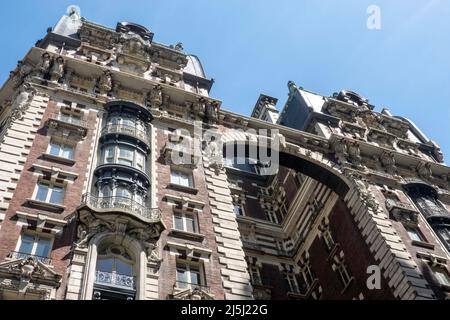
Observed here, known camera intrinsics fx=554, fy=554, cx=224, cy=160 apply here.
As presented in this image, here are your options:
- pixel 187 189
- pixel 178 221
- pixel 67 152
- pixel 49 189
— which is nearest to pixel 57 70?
pixel 67 152

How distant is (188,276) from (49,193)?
869 centimetres

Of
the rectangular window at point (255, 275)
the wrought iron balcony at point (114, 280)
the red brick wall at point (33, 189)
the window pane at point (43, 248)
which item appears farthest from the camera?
the rectangular window at point (255, 275)

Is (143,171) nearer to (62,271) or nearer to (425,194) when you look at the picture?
(62,271)

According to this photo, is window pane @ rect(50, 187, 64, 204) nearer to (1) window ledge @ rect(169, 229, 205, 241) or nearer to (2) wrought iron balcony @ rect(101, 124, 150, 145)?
(1) window ledge @ rect(169, 229, 205, 241)

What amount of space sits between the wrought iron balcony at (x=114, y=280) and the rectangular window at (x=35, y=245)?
2624 mm

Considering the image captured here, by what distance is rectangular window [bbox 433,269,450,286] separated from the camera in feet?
112

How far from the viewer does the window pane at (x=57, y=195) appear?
29031 mm

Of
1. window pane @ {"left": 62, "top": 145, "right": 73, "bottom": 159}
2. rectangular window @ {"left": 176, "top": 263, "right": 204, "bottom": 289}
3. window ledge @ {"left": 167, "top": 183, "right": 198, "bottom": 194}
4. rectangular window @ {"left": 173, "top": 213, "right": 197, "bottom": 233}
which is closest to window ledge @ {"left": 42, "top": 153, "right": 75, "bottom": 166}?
window pane @ {"left": 62, "top": 145, "right": 73, "bottom": 159}

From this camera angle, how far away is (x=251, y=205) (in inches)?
1960

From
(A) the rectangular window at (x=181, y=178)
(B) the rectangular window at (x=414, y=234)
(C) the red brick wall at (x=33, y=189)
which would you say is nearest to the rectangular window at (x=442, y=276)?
(B) the rectangular window at (x=414, y=234)

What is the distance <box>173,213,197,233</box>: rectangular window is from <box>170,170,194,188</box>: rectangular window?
2937mm

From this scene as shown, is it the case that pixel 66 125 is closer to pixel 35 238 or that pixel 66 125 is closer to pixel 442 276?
pixel 35 238

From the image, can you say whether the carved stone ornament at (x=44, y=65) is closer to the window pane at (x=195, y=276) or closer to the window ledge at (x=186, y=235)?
the window ledge at (x=186, y=235)
